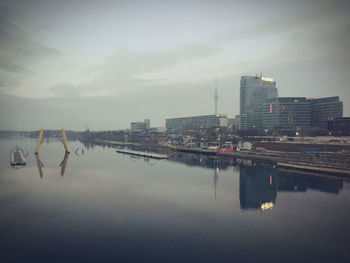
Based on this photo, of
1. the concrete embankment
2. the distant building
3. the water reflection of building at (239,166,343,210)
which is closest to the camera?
the water reflection of building at (239,166,343,210)

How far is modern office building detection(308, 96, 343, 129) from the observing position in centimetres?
12700

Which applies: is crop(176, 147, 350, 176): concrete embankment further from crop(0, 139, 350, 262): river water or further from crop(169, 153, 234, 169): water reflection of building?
crop(169, 153, 234, 169): water reflection of building

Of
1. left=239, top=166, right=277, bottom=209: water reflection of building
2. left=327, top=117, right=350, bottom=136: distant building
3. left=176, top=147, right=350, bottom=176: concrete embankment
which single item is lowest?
left=239, top=166, right=277, bottom=209: water reflection of building

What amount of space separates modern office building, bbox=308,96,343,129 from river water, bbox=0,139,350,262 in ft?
375

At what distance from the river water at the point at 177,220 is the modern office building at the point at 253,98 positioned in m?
143

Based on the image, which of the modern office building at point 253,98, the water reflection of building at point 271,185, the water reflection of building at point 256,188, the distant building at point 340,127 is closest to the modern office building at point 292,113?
the distant building at point 340,127

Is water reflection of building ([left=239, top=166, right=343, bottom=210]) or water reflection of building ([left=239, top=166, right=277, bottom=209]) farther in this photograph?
water reflection of building ([left=239, top=166, right=343, bottom=210])

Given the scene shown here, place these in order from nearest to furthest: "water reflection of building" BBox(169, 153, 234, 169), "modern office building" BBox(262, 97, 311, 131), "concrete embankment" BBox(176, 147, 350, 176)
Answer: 1. "concrete embankment" BBox(176, 147, 350, 176)
2. "water reflection of building" BBox(169, 153, 234, 169)
3. "modern office building" BBox(262, 97, 311, 131)

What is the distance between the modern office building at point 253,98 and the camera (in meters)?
177

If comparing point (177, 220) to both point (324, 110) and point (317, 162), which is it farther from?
point (324, 110)

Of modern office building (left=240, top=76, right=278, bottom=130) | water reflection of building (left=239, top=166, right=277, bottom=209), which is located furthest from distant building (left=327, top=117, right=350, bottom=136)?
modern office building (left=240, top=76, right=278, bottom=130)

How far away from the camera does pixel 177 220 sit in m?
23.0

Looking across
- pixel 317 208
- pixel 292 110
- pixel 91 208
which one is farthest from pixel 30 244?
pixel 292 110

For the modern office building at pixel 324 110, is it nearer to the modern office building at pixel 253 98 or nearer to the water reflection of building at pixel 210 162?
the modern office building at pixel 253 98
